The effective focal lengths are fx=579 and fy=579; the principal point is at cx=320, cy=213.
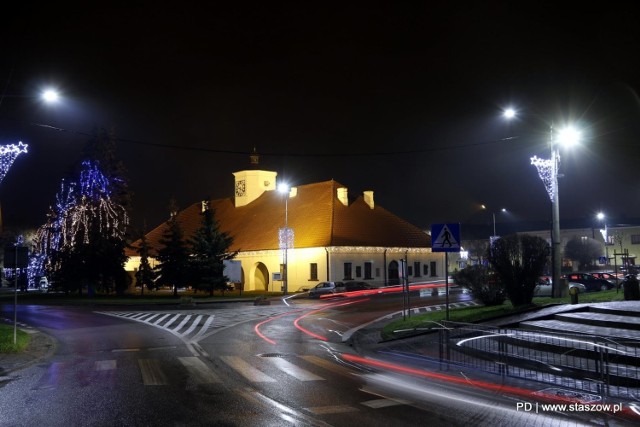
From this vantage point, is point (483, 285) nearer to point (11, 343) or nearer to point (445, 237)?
point (445, 237)

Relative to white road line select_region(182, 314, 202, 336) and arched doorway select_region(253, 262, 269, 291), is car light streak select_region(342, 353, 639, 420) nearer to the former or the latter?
white road line select_region(182, 314, 202, 336)

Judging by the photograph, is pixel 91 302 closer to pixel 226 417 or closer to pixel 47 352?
pixel 47 352

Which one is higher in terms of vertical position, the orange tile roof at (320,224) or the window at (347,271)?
the orange tile roof at (320,224)

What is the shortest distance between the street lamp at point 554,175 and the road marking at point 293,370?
13413mm

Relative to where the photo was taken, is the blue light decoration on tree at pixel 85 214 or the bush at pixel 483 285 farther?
the blue light decoration on tree at pixel 85 214

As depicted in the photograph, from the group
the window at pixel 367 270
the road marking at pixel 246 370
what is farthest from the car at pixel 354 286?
the road marking at pixel 246 370

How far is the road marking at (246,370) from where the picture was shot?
11.9m

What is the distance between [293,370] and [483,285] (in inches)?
517

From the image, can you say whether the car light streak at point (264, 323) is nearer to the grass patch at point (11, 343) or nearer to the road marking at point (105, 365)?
the road marking at point (105, 365)

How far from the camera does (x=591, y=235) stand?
103250 millimetres

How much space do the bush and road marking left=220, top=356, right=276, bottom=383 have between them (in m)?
12.4

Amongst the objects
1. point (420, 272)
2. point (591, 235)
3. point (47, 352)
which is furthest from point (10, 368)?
point (591, 235)

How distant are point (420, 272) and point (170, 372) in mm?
49680

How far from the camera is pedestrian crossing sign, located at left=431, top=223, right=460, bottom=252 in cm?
1645
